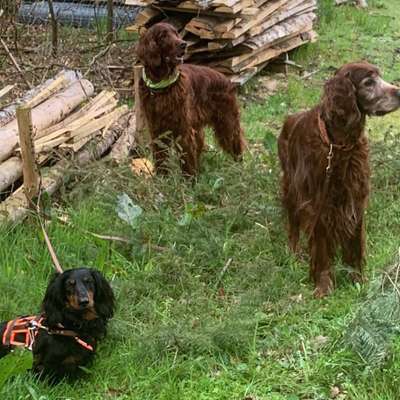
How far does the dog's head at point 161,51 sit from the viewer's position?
6.62 meters

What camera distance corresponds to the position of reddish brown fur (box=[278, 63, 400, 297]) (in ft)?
15.3

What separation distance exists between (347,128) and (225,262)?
1.32 meters

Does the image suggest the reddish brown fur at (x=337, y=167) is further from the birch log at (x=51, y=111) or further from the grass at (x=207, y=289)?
the birch log at (x=51, y=111)

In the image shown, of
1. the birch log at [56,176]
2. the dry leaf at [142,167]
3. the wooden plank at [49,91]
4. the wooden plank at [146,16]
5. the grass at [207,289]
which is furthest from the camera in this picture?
the wooden plank at [146,16]

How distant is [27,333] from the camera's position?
4238mm

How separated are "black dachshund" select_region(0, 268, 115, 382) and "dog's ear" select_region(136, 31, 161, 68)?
2842mm

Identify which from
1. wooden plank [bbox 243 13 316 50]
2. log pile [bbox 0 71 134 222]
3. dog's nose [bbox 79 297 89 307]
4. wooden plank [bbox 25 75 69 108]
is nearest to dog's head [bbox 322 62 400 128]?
dog's nose [bbox 79 297 89 307]

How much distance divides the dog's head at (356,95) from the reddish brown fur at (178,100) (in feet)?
6.84

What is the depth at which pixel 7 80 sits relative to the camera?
9750 mm

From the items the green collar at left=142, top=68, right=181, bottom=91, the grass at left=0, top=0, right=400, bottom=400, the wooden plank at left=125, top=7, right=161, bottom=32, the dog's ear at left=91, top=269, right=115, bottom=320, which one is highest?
the wooden plank at left=125, top=7, right=161, bottom=32

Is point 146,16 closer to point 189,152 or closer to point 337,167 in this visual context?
point 189,152

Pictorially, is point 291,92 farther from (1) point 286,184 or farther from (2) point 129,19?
(1) point 286,184

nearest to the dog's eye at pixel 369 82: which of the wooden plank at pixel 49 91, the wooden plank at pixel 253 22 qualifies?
the wooden plank at pixel 49 91

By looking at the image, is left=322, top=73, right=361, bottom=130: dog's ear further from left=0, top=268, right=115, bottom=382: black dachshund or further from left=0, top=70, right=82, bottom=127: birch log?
left=0, top=70, right=82, bottom=127: birch log
